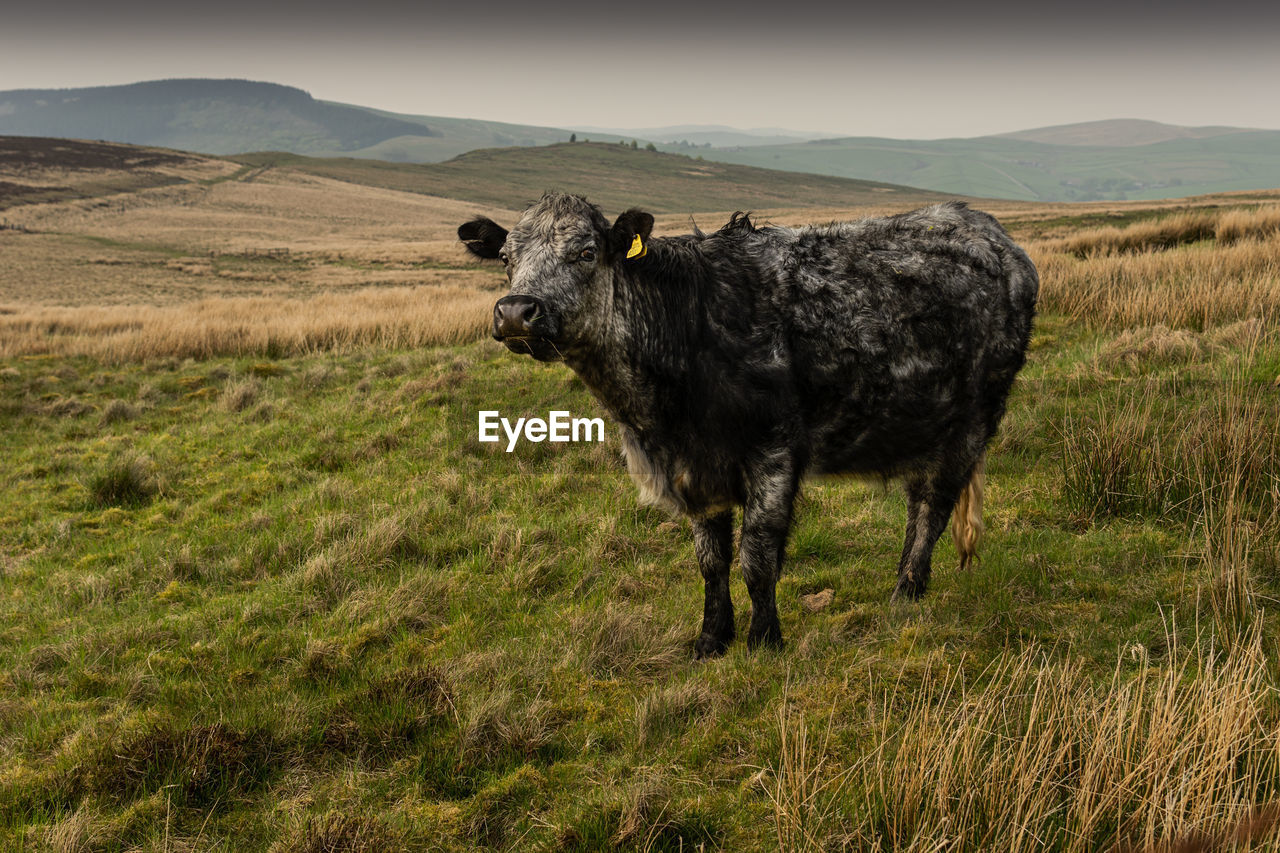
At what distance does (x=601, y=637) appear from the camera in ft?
17.5

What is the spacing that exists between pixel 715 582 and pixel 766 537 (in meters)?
0.63

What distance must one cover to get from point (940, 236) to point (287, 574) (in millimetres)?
5907

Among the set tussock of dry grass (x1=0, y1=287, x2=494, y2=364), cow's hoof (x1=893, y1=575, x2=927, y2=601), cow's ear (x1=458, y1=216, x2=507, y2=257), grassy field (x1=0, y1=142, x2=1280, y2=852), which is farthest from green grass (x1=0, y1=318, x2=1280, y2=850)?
tussock of dry grass (x1=0, y1=287, x2=494, y2=364)

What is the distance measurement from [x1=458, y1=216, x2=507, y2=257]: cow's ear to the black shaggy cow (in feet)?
0.05

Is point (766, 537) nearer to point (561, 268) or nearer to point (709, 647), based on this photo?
point (709, 647)

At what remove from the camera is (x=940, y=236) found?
228 inches

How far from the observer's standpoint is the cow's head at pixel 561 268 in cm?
441

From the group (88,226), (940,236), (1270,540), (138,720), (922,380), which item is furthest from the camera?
(88,226)

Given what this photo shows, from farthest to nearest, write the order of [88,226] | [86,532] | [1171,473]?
1. [88,226]
2. [86,532]
3. [1171,473]

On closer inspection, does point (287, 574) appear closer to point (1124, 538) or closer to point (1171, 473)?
point (1124, 538)

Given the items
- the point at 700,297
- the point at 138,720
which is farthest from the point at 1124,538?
the point at 138,720

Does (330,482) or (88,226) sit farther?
(88,226)

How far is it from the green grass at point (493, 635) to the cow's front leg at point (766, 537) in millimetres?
260

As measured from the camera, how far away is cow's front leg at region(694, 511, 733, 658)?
5.38 m
